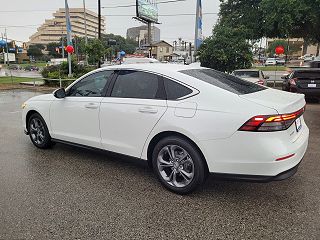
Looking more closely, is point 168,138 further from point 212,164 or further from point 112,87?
point 112,87

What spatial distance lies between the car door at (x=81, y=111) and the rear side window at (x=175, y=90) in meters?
1.08

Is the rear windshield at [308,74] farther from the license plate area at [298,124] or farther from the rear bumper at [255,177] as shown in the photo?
the rear bumper at [255,177]

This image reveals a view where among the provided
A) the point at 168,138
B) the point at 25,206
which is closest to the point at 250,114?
the point at 168,138

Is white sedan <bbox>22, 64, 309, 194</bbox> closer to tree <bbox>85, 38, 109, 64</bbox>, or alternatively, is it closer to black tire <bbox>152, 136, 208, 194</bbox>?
black tire <bbox>152, 136, 208, 194</bbox>

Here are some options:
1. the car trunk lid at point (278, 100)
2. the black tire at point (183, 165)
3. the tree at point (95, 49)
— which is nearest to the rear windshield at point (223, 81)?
the car trunk lid at point (278, 100)

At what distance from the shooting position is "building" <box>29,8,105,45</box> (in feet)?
348

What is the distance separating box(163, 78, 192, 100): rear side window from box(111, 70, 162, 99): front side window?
125 mm

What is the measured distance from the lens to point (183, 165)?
3504mm

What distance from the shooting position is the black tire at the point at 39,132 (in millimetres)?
5117

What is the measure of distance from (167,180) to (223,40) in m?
14.0

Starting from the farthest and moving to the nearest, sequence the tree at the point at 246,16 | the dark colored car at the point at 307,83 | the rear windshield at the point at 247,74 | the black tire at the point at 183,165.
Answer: the tree at the point at 246,16 → the rear windshield at the point at 247,74 → the dark colored car at the point at 307,83 → the black tire at the point at 183,165

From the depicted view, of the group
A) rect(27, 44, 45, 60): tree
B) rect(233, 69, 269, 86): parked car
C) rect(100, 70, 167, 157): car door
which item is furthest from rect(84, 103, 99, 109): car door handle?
rect(27, 44, 45, 60): tree

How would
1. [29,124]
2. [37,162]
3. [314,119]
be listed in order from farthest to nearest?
1. [314,119]
2. [29,124]
3. [37,162]

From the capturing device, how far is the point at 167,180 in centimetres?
364
